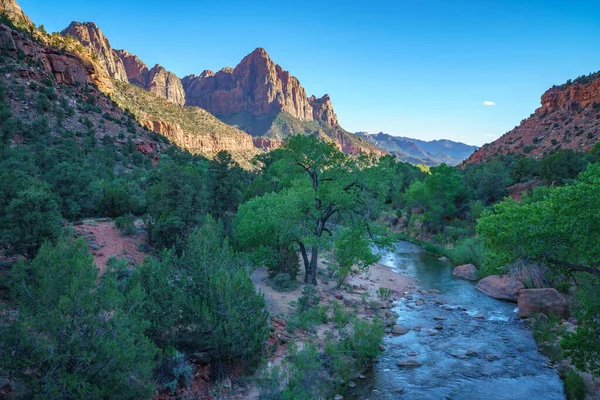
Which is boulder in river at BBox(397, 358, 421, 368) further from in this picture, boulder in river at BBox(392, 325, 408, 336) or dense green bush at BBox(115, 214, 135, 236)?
dense green bush at BBox(115, 214, 135, 236)

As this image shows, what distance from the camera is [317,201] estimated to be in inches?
685

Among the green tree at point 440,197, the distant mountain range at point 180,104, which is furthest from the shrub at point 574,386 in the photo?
the green tree at point 440,197

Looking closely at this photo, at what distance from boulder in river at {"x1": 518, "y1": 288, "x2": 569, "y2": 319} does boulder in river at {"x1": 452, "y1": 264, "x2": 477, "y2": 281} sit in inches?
267

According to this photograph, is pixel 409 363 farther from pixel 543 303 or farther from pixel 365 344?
pixel 543 303

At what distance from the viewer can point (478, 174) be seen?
45000 mm

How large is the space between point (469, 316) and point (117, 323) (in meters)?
15.8

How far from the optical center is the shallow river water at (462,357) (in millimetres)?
10641

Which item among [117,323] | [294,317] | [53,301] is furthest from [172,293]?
[294,317]

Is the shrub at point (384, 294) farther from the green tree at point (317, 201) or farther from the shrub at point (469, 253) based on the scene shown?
the shrub at point (469, 253)

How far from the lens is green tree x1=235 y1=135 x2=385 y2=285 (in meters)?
16.0

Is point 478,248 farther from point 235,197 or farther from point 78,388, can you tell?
point 78,388

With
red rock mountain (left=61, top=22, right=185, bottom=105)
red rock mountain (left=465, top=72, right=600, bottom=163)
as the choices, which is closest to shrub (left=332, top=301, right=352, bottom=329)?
red rock mountain (left=465, top=72, right=600, bottom=163)

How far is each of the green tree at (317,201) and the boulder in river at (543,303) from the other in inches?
302

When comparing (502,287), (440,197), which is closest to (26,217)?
(502,287)
